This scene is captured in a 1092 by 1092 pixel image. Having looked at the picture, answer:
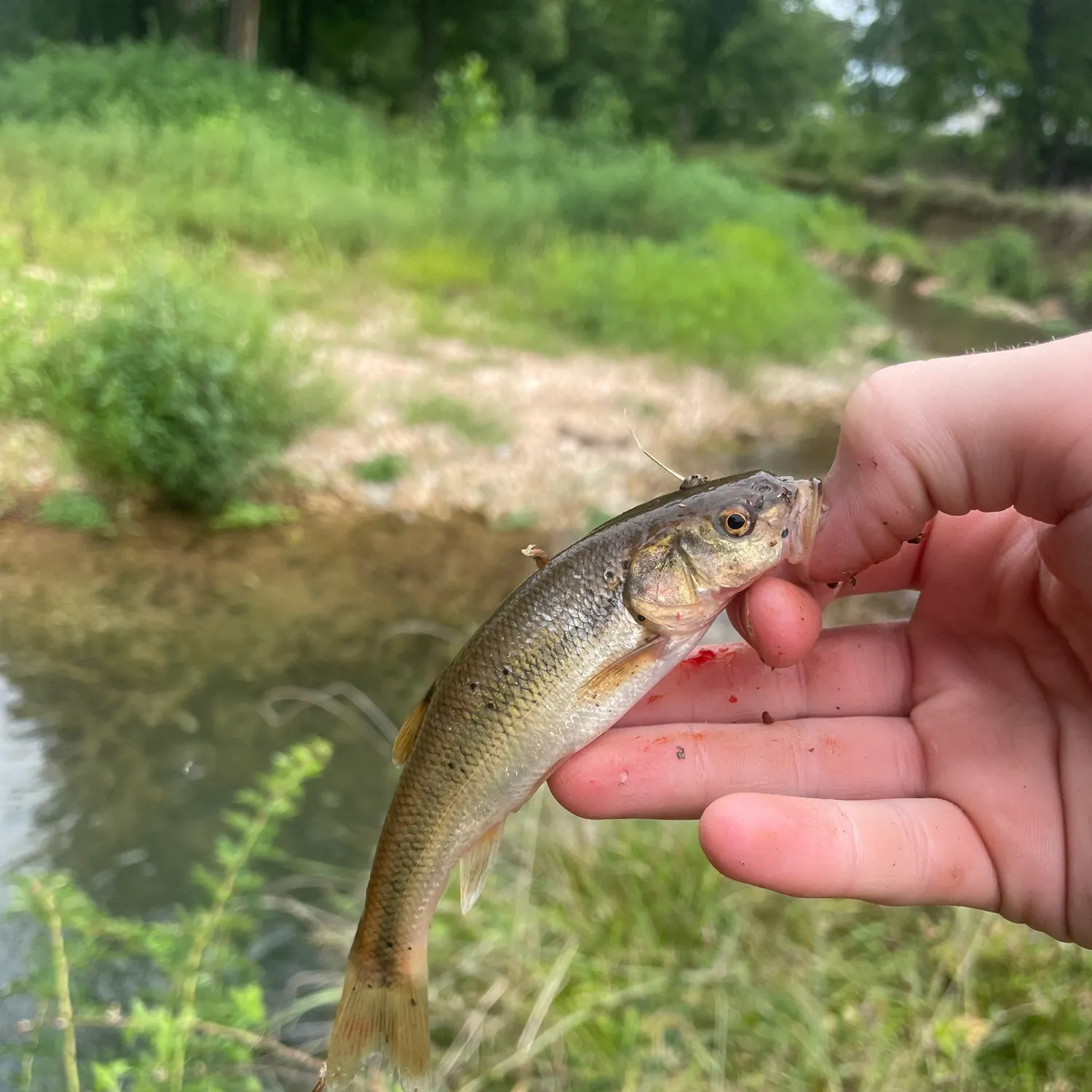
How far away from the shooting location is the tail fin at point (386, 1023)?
208cm

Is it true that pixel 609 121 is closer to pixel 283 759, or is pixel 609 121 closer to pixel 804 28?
pixel 283 759

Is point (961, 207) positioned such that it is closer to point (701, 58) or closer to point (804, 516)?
point (701, 58)

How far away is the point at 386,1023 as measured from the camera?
210 centimetres

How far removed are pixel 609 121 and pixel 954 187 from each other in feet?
63.6

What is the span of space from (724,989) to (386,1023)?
1614 millimetres

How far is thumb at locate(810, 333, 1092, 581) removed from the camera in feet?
5.70

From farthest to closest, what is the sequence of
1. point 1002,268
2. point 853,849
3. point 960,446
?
point 1002,268
point 853,849
point 960,446

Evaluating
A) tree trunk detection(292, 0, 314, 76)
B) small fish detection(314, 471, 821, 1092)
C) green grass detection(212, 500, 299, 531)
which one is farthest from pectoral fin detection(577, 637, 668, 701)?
tree trunk detection(292, 0, 314, 76)

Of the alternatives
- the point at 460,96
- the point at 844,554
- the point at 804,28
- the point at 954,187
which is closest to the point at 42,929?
the point at 844,554

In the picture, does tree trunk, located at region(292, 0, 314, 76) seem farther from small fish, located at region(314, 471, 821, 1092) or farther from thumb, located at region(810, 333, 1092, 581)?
thumb, located at region(810, 333, 1092, 581)

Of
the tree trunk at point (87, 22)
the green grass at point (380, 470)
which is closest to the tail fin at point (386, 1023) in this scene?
the green grass at point (380, 470)

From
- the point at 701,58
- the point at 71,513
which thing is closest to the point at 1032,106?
the point at 701,58

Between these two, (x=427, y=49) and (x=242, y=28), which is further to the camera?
(x=427, y=49)

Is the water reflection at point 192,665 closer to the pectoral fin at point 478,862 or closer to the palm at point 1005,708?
the pectoral fin at point 478,862
